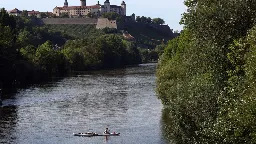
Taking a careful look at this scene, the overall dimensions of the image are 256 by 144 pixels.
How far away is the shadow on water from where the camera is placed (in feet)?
130

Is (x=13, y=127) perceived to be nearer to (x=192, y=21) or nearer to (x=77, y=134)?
(x=77, y=134)

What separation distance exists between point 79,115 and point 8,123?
8322 millimetres

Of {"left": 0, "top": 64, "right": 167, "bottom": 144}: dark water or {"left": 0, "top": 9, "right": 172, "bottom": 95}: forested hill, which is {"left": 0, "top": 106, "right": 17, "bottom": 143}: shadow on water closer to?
{"left": 0, "top": 64, "right": 167, "bottom": 144}: dark water

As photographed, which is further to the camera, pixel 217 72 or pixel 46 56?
pixel 46 56

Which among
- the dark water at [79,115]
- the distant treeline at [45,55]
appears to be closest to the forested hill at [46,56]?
the distant treeline at [45,55]

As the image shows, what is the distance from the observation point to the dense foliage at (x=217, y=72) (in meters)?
20.4

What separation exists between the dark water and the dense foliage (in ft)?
35.4

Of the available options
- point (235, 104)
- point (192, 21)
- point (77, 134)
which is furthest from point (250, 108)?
point (77, 134)

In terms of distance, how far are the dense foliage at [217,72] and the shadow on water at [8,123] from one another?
15722 mm

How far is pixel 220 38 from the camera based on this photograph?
27422mm

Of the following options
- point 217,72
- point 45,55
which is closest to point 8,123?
point 217,72

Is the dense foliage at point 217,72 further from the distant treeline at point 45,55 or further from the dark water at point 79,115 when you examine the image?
the distant treeline at point 45,55

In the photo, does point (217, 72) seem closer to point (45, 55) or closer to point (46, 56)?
point (46, 56)

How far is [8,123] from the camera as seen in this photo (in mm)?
46094
